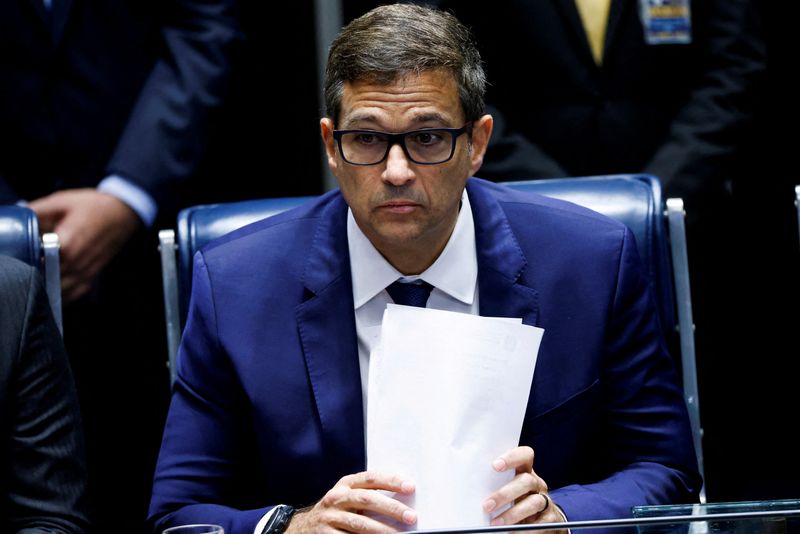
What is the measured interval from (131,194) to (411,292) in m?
1.02

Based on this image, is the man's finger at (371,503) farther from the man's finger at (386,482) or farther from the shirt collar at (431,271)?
the shirt collar at (431,271)

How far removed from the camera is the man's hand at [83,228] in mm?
2715

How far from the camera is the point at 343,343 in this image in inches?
81.4

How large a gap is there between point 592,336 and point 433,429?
1.47ft

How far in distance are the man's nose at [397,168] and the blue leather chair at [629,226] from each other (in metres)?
0.45

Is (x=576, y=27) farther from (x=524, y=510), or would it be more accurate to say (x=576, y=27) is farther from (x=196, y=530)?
(x=196, y=530)

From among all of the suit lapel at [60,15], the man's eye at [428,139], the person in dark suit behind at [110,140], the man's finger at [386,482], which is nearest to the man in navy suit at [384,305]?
the man's eye at [428,139]

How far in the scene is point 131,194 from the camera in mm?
2871

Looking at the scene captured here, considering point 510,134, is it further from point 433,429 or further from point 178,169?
point 433,429

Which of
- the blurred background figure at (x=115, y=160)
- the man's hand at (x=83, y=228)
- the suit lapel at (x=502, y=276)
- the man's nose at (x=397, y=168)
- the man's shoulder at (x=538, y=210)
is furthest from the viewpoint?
the blurred background figure at (x=115, y=160)

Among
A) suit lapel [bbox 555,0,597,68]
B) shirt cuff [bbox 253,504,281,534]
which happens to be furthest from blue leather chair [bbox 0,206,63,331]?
suit lapel [bbox 555,0,597,68]

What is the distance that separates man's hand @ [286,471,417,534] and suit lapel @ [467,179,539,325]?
18.2 inches

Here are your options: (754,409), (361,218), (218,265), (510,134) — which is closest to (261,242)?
Result: (218,265)

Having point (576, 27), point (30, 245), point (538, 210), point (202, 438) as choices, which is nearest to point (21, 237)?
point (30, 245)
